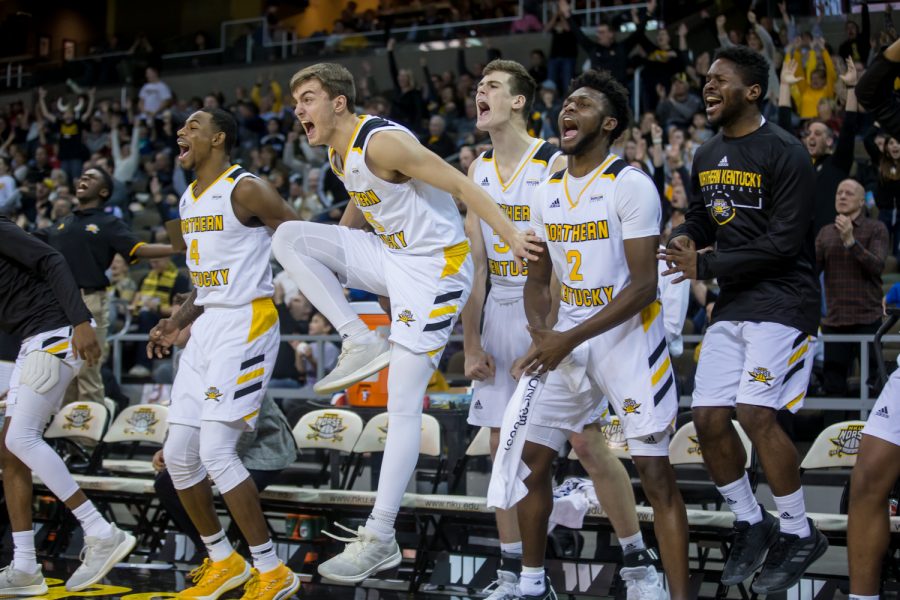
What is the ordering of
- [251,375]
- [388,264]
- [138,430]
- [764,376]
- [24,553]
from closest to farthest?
[764,376], [388,264], [251,375], [24,553], [138,430]

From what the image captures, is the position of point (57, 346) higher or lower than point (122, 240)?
lower

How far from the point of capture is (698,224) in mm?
5105

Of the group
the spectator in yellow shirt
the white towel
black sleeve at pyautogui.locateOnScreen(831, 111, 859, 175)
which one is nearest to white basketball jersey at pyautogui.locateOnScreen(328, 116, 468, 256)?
the white towel

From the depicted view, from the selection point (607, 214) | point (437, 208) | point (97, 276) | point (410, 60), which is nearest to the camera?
point (607, 214)

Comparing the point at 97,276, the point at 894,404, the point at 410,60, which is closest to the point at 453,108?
the point at 410,60

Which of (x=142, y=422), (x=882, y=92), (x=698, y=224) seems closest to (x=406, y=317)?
(x=698, y=224)

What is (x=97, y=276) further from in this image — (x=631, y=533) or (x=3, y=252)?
(x=631, y=533)

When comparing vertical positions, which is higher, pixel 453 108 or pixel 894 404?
pixel 453 108

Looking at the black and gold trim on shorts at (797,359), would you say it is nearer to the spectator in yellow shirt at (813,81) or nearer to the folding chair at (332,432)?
the folding chair at (332,432)

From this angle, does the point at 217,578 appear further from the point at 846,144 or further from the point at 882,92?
the point at 846,144

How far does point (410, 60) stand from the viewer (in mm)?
19438

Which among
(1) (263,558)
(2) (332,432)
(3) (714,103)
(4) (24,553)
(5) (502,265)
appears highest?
(3) (714,103)

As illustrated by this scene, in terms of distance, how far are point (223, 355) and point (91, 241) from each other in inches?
124

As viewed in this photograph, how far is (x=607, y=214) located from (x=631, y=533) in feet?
5.04
